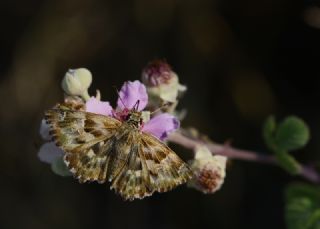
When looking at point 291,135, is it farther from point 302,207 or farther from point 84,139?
point 84,139

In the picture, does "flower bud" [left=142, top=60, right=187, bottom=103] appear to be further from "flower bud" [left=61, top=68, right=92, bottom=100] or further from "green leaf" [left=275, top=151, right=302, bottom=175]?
"green leaf" [left=275, top=151, right=302, bottom=175]

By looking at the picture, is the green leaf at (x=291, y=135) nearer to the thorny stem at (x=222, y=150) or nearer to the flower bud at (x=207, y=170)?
the thorny stem at (x=222, y=150)

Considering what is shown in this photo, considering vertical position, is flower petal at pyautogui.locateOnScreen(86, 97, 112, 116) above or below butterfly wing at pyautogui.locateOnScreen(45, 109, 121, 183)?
above

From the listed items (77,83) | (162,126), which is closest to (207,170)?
(162,126)

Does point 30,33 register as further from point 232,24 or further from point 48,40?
point 232,24

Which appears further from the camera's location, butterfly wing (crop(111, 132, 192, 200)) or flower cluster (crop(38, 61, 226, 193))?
flower cluster (crop(38, 61, 226, 193))

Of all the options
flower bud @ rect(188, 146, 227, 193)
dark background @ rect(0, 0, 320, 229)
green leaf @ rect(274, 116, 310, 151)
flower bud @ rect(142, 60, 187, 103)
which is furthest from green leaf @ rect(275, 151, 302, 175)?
dark background @ rect(0, 0, 320, 229)
